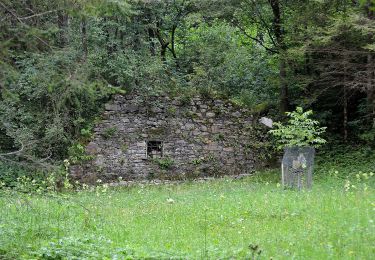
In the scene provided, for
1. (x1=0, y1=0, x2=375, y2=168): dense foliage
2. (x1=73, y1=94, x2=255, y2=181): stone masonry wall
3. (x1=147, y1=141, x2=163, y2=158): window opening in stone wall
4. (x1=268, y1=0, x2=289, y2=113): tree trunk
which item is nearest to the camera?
(x1=0, y1=0, x2=375, y2=168): dense foliage

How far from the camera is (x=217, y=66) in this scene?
17.7 m

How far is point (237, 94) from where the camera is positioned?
723 inches

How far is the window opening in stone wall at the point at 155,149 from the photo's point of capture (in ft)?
52.6

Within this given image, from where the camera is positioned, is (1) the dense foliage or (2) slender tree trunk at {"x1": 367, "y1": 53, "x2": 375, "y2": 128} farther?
(1) the dense foliage

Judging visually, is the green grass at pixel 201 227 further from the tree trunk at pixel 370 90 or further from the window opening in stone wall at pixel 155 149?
the tree trunk at pixel 370 90

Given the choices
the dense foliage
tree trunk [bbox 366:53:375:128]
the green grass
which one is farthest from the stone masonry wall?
the green grass

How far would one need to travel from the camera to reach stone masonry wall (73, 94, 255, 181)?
15.5m

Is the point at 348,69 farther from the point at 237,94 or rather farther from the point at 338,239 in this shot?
the point at 338,239

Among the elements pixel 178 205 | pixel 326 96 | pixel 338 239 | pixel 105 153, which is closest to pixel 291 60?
pixel 326 96

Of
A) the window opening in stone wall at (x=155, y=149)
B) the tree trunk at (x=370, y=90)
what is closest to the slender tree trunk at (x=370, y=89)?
the tree trunk at (x=370, y=90)

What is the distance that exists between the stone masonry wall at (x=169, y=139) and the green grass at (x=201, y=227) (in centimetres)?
505

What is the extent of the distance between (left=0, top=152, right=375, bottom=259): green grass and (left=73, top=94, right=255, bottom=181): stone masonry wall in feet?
16.6

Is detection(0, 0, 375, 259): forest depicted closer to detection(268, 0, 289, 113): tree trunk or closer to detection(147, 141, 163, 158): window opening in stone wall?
detection(268, 0, 289, 113): tree trunk

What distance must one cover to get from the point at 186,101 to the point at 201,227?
9394mm
